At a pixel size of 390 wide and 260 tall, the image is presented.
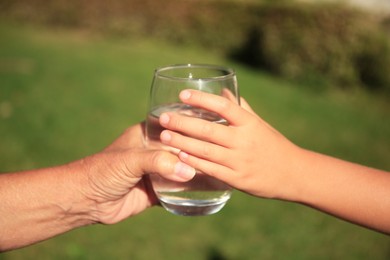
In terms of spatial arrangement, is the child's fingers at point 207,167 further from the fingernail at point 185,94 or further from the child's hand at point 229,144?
the fingernail at point 185,94

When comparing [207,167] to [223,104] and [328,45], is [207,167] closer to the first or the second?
[223,104]

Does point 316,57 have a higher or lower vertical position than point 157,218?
higher

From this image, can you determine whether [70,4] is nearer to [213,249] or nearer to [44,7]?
[44,7]

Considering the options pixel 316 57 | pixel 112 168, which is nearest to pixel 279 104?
pixel 316 57

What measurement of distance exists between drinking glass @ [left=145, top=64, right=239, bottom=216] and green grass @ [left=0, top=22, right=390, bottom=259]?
310 cm

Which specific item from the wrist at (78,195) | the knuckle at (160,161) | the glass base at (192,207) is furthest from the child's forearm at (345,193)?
the wrist at (78,195)

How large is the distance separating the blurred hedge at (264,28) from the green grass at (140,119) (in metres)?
0.50

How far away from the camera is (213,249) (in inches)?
191

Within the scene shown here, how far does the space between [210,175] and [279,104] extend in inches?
328

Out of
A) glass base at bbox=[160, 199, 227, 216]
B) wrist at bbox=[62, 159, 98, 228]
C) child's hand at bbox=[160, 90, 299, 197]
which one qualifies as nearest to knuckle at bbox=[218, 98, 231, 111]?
child's hand at bbox=[160, 90, 299, 197]

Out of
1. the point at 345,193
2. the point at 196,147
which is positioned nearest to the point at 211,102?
the point at 196,147

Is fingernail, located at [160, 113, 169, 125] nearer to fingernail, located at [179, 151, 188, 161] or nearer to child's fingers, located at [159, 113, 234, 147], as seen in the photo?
child's fingers, located at [159, 113, 234, 147]

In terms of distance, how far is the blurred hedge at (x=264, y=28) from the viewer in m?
10.5

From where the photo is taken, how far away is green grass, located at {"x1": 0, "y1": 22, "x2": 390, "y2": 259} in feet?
16.1
